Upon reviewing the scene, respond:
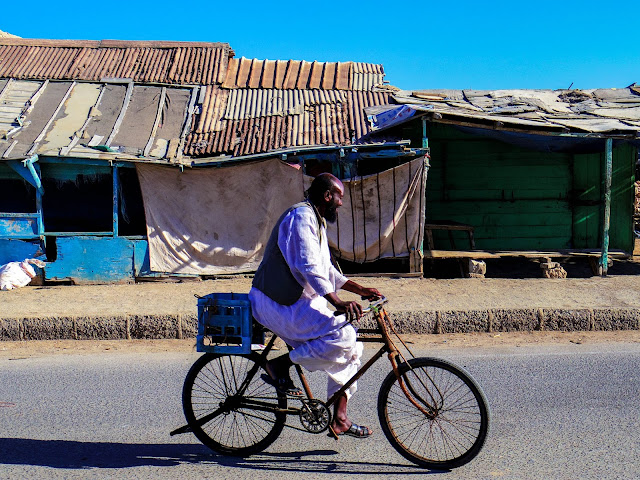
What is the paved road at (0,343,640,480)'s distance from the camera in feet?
12.4

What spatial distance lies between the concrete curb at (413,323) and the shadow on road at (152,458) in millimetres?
3431

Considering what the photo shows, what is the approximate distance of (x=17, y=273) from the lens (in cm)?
1013

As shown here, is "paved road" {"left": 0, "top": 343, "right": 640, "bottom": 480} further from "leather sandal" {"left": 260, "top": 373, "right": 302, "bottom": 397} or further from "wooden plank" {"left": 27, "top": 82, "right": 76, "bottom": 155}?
"wooden plank" {"left": 27, "top": 82, "right": 76, "bottom": 155}

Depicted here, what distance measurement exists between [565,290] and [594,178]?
14.4 ft

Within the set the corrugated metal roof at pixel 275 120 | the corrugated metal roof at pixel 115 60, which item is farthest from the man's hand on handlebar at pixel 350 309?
the corrugated metal roof at pixel 115 60

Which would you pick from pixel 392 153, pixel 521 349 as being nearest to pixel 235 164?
pixel 392 153

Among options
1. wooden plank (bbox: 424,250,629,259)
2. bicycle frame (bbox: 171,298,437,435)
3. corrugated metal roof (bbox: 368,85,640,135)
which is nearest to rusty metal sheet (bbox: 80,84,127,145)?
corrugated metal roof (bbox: 368,85,640,135)

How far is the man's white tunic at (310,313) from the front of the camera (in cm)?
357

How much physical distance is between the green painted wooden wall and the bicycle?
890 cm

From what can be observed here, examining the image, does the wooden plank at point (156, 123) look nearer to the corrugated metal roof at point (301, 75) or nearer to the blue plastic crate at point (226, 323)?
the corrugated metal roof at point (301, 75)

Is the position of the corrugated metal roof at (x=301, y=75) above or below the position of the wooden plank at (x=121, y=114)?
above

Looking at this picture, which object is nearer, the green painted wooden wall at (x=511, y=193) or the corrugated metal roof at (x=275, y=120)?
the corrugated metal roof at (x=275, y=120)

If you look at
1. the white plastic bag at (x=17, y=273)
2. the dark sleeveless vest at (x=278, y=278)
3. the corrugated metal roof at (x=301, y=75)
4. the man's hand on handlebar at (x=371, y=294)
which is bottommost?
the white plastic bag at (x=17, y=273)

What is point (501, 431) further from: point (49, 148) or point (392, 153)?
point (49, 148)
